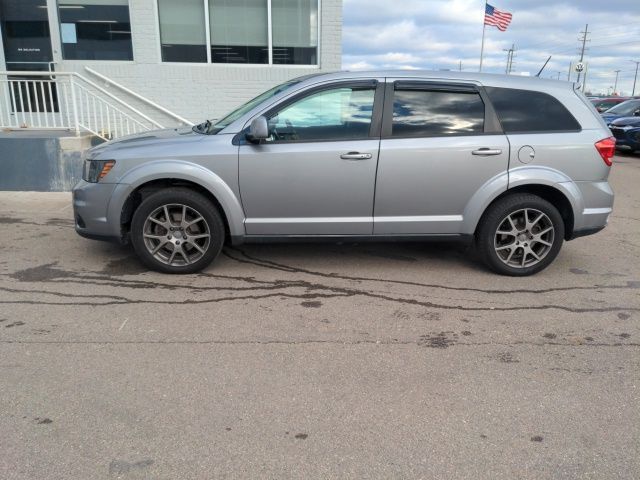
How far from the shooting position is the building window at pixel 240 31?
10.4 m

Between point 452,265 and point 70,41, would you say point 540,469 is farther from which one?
point 70,41

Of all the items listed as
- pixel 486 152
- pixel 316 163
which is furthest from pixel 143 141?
pixel 486 152

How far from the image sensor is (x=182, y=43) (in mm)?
10430

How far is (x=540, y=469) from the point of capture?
2508mm

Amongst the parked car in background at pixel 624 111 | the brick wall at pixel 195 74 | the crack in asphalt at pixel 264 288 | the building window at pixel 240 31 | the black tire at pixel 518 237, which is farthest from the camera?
the parked car in background at pixel 624 111

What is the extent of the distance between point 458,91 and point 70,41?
8.51 m

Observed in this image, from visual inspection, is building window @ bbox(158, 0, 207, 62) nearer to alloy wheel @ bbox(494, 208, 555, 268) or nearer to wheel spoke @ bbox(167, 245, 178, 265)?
wheel spoke @ bbox(167, 245, 178, 265)

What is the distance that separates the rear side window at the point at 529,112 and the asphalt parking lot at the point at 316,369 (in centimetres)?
143

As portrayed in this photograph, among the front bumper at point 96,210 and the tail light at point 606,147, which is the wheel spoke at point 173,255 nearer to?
the front bumper at point 96,210

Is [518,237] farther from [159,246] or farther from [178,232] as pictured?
A: [159,246]

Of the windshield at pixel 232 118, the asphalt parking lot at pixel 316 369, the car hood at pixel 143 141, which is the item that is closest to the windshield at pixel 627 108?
the asphalt parking lot at pixel 316 369

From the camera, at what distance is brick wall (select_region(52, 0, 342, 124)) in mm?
10242

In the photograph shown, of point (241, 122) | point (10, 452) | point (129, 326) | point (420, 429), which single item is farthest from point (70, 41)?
point (420, 429)

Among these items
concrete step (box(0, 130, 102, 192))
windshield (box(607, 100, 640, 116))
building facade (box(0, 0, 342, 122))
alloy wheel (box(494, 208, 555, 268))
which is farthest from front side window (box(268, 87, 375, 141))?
windshield (box(607, 100, 640, 116))
